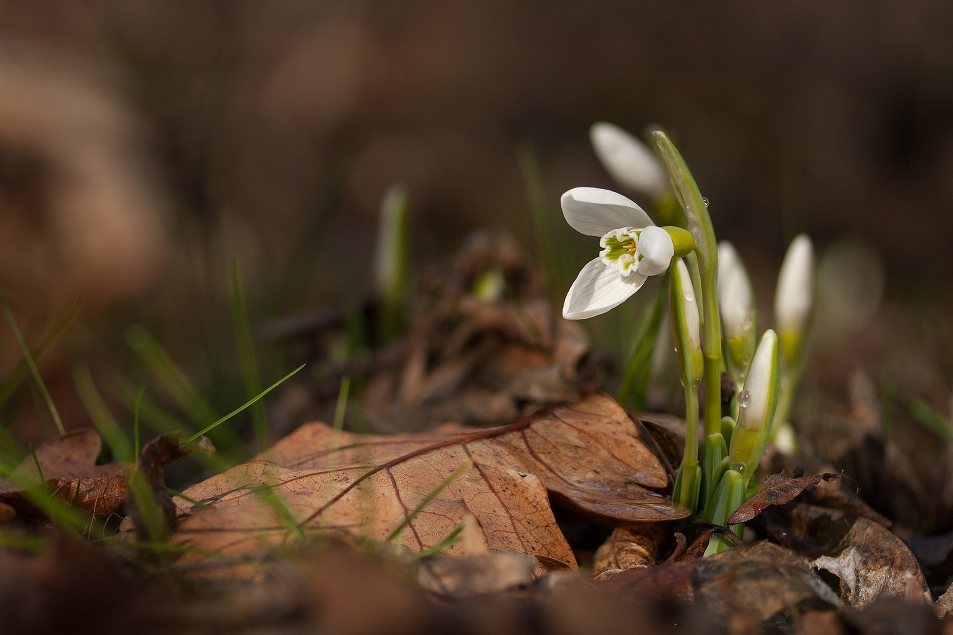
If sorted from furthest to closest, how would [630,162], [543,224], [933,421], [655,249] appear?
[543,224]
[933,421]
[630,162]
[655,249]

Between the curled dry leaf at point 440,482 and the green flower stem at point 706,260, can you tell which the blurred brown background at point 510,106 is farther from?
the green flower stem at point 706,260

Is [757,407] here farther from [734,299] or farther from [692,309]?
[734,299]

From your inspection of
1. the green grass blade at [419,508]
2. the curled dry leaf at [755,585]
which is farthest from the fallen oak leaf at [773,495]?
the green grass blade at [419,508]

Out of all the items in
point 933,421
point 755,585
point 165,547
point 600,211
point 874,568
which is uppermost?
point 600,211

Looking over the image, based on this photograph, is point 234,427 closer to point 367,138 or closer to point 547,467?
point 547,467

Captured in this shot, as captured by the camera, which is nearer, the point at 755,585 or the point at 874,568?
the point at 755,585

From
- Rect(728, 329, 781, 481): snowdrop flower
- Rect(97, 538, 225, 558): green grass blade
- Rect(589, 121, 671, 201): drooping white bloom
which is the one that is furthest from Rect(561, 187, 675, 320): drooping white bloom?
Rect(97, 538, 225, 558): green grass blade

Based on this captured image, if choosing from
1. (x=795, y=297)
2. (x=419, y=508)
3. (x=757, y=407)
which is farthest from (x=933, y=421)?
(x=419, y=508)
